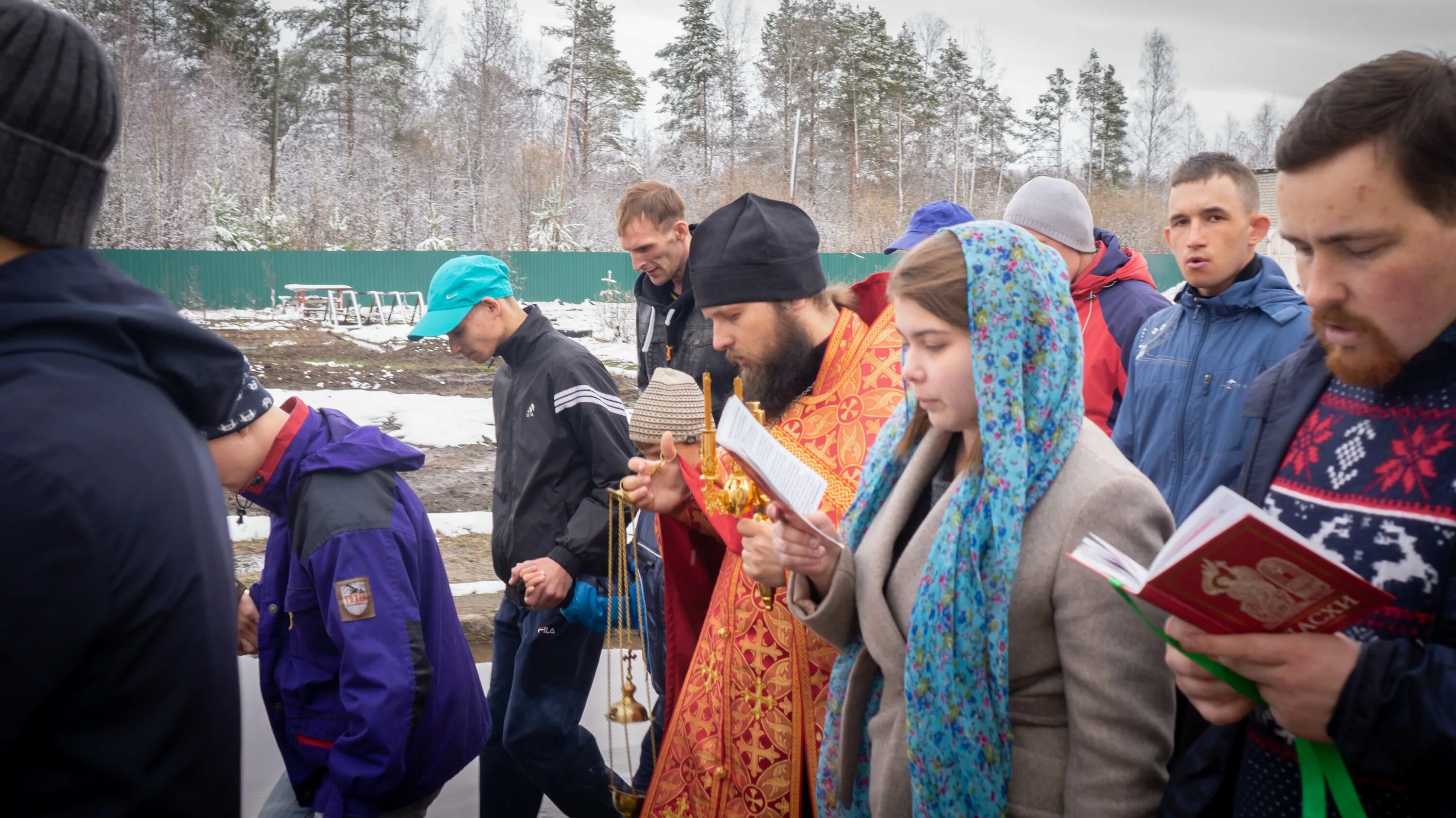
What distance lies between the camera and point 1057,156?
1797 inches

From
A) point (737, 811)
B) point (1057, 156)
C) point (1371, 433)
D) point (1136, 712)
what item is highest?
point (1057, 156)

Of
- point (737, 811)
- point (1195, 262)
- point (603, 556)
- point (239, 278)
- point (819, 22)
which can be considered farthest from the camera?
point (819, 22)

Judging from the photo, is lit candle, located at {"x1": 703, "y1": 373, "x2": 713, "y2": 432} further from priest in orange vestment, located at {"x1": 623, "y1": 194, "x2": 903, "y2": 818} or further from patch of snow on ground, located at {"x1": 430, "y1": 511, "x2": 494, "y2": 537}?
patch of snow on ground, located at {"x1": 430, "y1": 511, "x2": 494, "y2": 537}

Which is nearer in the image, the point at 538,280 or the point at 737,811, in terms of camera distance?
the point at 737,811

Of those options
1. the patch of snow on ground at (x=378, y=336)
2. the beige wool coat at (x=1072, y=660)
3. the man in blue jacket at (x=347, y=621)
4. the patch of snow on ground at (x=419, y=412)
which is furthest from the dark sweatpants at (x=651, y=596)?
the patch of snow on ground at (x=378, y=336)

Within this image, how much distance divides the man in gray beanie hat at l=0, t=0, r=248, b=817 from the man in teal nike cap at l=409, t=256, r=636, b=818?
2.23 m

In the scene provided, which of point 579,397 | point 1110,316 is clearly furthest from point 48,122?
point 1110,316

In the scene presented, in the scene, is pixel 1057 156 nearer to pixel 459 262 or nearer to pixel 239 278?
pixel 239 278

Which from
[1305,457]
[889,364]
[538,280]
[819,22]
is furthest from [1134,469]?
[819,22]

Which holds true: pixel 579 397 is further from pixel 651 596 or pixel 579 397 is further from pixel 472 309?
pixel 651 596

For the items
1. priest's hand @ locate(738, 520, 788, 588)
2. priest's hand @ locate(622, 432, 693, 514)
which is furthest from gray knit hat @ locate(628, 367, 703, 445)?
priest's hand @ locate(738, 520, 788, 588)

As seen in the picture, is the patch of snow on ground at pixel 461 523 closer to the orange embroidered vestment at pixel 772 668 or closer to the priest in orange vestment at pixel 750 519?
the priest in orange vestment at pixel 750 519

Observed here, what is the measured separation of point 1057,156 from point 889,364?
153ft

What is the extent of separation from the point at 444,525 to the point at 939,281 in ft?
21.7
